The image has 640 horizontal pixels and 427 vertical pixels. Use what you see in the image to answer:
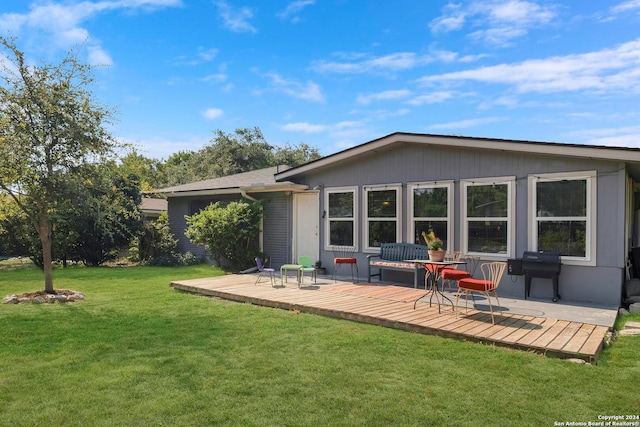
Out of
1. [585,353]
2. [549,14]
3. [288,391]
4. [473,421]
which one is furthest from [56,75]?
[549,14]

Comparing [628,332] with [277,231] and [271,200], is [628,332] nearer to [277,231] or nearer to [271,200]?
[277,231]

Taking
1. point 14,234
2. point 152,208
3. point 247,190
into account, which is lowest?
point 14,234

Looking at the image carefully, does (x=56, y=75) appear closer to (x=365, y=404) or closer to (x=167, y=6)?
(x=167, y=6)

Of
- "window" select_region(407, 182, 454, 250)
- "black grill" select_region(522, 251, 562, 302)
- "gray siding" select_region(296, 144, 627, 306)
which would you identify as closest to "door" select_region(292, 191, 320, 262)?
"gray siding" select_region(296, 144, 627, 306)

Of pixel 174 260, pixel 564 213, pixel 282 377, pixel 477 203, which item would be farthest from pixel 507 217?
pixel 174 260

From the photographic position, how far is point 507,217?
733 centimetres

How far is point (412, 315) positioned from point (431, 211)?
327 cm

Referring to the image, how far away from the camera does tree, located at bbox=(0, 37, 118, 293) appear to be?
6488 millimetres

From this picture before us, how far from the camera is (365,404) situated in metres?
3.07

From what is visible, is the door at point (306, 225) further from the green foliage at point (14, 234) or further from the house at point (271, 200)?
the green foliage at point (14, 234)

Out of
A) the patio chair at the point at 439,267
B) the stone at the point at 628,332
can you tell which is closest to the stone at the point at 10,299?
the patio chair at the point at 439,267

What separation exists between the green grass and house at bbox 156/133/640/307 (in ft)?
7.42

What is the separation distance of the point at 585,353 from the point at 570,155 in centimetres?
366

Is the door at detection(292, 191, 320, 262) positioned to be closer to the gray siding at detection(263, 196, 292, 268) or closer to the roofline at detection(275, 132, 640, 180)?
the gray siding at detection(263, 196, 292, 268)
